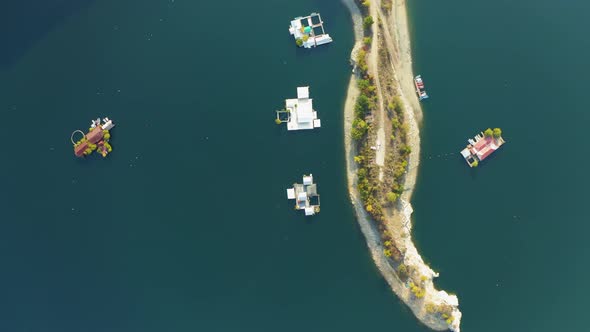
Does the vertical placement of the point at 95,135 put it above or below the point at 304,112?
above

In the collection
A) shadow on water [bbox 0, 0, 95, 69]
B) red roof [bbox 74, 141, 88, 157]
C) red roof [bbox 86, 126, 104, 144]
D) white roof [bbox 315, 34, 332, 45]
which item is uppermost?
shadow on water [bbox 0, 0, 95, 69]

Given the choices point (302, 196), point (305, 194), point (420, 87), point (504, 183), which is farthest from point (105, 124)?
point (504, 183)

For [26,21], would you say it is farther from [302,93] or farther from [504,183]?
[504,183]

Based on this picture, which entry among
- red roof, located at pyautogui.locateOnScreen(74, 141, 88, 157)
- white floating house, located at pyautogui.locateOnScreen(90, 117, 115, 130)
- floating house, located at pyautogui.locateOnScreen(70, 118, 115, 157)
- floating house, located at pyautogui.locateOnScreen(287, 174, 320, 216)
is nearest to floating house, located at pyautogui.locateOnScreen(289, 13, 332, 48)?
floating house, located at pyautogui.locateOnScreen(287, 174, 320, 216)

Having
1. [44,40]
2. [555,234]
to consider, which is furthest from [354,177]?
[44,40]

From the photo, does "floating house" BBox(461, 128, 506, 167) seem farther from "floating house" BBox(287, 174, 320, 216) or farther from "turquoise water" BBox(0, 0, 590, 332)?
"floating house" BBox(287, 174, 320, 216)

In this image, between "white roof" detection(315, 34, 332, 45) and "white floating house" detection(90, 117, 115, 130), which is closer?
"white floating house" detection(90, 117, 115, 130)
